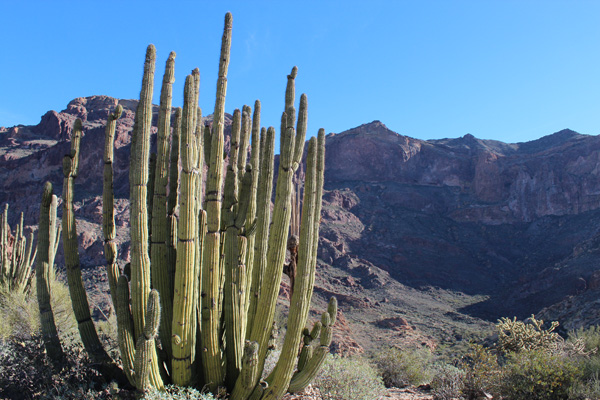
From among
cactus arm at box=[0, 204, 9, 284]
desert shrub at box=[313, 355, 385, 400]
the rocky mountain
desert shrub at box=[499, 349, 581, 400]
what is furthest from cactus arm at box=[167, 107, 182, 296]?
the rocky mountain

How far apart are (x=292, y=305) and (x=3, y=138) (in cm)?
7976

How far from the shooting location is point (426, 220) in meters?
75.9

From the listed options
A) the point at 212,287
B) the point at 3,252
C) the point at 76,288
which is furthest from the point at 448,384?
the point at 3,252

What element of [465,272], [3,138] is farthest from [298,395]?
[3,138]

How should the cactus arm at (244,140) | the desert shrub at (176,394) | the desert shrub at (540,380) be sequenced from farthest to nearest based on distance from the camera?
the desert shrub at (540,380) < the cactus arm at (244,140) < the desert shrub at (176,394)

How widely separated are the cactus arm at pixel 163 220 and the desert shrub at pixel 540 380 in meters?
5.60

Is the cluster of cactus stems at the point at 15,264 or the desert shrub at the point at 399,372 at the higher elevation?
the cluster of cactus stems at the point at 15,264

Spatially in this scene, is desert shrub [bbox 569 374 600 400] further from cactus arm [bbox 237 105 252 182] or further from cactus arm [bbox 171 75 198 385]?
cactus arm [bbox 237 105 252 182]

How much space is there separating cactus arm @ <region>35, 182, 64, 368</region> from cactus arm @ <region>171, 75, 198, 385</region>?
5.92 ft

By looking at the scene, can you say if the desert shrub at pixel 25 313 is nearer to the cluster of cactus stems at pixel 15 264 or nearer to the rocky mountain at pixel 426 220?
the cluster of cactus stems at pixel 15 264

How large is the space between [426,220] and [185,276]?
7432cm

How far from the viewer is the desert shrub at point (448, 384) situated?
8141 mm

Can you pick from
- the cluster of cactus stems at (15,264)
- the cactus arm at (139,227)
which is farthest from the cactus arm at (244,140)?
the cluster of cactus stems at (15,264)

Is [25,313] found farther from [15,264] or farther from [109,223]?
[109,223]
